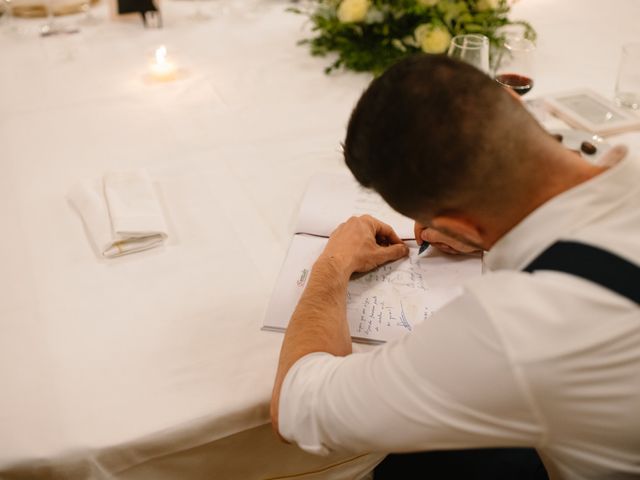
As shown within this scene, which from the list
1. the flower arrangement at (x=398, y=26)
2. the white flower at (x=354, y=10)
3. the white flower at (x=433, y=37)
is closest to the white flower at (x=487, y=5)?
the flower arrangement at (x=398, y=26)

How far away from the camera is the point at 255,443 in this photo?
0.84 m

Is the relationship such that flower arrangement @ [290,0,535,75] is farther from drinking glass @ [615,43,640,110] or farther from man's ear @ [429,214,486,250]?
man's ear @ [429,214,486,250]

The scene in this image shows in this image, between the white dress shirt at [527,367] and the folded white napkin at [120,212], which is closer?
the white dress shirt at [527,367]

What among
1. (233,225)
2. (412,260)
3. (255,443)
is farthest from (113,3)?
(255,443)

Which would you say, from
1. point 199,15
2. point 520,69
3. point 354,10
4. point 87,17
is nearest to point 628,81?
point 520,69

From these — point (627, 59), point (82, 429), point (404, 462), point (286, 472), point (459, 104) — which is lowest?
point (404, 462)

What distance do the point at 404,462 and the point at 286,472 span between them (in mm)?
307

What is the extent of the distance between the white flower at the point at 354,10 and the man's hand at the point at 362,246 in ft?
2.75

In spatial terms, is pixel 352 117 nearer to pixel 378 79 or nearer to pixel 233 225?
pixel 378 79

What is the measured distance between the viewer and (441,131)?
607 mm

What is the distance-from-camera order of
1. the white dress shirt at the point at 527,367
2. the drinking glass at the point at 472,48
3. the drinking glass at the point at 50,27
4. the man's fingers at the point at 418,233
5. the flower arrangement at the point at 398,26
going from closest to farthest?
1. the white dress shirt at the point at 527,367
2. the man's fingers at the point at 418,233
3. the drinking glass at the point at 472,48
4. the flower arrangement at the point at 398,26
5. the drinking glass at the point at 50,27

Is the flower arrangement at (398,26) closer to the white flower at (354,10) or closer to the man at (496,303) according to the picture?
the white flower at (354,10)

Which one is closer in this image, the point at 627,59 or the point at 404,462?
the point at 404,462

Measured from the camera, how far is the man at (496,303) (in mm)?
558
